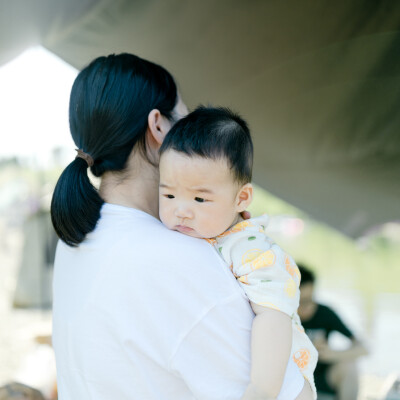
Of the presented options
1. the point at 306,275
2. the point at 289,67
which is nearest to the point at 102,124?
the point at 289,67

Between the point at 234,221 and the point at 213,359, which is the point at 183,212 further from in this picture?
the point at 213,359

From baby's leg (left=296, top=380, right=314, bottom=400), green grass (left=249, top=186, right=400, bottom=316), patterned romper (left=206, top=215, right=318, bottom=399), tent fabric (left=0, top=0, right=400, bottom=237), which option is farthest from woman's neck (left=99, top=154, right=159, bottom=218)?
green grass (left=249, top=186, right=400, bottom=316)

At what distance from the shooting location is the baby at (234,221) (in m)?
0.76

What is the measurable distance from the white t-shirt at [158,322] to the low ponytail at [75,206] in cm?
4

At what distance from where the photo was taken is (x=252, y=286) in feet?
2.50

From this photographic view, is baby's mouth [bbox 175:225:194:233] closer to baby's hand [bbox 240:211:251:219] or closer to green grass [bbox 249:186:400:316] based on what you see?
baby's hand [bbox 240:211:251:219]

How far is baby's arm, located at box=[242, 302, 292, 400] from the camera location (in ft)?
2.37

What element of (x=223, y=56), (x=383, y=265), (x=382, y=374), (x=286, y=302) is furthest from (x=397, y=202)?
(x=286, y=302)

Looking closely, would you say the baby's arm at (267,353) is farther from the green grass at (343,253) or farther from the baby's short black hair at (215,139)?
the green grass at (343,253)

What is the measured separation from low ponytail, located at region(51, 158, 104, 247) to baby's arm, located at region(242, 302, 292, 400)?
0.28m

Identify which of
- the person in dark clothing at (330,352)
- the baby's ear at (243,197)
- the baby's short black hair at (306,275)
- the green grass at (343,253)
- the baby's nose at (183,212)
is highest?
the baby's ear at (243,197)

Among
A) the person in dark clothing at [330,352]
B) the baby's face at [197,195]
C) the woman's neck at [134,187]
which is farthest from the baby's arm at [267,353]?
the person in dark clothing at [330,352]

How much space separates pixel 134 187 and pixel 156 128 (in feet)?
0.34

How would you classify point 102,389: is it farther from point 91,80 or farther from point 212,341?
point 91,80
